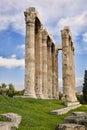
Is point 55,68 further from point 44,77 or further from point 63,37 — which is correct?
point 44,77

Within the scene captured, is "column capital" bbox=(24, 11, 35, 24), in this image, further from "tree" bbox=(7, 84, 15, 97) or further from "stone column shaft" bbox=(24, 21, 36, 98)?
"tree" bbox=(7, 84, 15, 97)

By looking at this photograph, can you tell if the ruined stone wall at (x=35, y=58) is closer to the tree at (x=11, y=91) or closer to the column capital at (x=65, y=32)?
the column capital at (x=65, y=32)

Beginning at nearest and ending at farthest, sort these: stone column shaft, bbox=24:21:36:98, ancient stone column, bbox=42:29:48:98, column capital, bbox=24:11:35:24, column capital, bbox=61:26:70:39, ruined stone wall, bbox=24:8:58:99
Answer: stone column shaft, bbox=24:21:36:98 → ruined stone wall, bbox=24:8:58:99 → column capital, bbox=24:11:35:24 → ancient stone column, bbox=42:29:48:98 → column capital, bbox=61:26:70:39

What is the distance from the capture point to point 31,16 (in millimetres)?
39562

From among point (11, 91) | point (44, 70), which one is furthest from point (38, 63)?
point (11, 91)

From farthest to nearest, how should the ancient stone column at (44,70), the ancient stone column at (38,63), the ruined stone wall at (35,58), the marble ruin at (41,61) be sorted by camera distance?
1. the ancient stone column at (44,70)
2. the ancient stone column at (38,63)
3. the marble ruin at (41,61)
4. the ruined stone wall at (35,58)

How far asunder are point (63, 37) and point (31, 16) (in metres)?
16.2

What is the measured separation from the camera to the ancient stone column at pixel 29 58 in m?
37.8

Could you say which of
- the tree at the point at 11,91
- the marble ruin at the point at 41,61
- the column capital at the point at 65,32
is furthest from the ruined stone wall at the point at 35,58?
the tree at the point at 11,91

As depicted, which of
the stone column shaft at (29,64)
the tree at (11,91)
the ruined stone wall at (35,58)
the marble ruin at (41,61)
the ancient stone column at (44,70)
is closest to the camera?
the stone column shaft at (29,64)

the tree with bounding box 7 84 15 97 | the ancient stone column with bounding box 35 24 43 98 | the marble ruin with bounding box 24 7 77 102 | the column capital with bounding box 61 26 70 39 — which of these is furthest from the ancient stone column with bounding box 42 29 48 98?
the tree with bounding box 7 84 15 97

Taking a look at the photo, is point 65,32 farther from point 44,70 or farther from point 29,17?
point 29,17

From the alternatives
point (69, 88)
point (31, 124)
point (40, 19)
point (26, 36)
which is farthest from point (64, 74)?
point (31, 124)

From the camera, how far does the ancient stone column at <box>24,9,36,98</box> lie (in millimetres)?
37781
